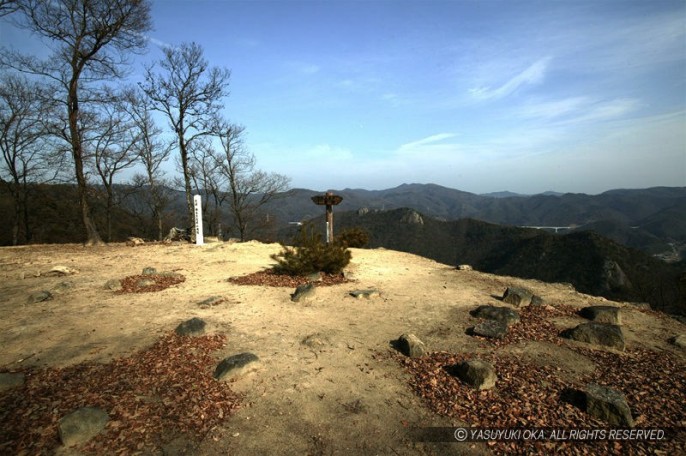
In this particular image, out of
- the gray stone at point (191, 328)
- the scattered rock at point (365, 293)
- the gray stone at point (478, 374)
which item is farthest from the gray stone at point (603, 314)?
the gray stone at point (191, 328)

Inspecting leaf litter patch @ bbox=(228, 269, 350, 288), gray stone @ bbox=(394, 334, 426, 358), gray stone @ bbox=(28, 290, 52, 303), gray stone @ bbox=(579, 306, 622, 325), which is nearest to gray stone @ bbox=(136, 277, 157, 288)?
gray stone @ bbox=(28, 290, 52, 303)

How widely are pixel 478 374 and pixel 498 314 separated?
2.56 meters

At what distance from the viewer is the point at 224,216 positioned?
3064 cm

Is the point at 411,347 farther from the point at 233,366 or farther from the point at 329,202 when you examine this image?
the point at 329,202

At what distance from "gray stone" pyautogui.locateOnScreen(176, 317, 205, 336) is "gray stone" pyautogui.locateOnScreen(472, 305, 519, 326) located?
4926 millimetres

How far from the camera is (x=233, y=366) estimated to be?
13.1 feet

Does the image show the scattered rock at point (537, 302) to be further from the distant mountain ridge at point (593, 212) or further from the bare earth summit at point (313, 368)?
the distant mountain ridge at point (593, 212)

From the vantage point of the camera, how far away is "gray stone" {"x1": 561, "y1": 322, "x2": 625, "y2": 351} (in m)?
4.87

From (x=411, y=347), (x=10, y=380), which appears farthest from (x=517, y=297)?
(x=10, y=380)

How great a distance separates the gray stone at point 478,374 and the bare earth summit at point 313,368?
110 mm

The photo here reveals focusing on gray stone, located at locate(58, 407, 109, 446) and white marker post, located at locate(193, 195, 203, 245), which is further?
white marker post, located at locate(193, 195, 203, 245)

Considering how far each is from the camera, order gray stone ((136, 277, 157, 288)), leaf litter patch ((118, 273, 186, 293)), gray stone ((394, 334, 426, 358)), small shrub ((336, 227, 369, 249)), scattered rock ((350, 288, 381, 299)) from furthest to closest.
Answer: small shrub ((336, 227, 369, 249)), gray stone ((136, 277, 157, 288)), leaf litter patch ((118, 273, 186, 293)), scattered rock ((350, 288, 381, 299)), gray stone ((394, 334, 426, 358))

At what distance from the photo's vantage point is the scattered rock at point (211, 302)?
22.0ft

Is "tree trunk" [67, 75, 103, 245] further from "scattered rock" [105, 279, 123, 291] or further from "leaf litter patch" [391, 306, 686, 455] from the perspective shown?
"leaf litter patch" [391, 306, 686, 455]
